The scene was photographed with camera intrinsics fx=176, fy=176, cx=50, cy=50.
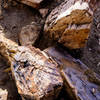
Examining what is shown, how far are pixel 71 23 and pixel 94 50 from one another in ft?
1.98

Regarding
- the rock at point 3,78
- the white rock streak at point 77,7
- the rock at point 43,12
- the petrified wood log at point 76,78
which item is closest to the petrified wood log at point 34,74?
the petrified wood log at point 76,78

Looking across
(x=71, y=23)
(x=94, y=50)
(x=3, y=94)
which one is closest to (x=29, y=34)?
(x=71, y=23)

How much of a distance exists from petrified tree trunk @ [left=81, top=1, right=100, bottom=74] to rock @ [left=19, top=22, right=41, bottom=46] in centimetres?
51

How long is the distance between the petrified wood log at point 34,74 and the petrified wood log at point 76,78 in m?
0.09

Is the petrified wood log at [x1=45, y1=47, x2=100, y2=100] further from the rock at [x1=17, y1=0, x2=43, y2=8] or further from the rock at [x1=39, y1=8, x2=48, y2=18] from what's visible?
the rock at [x1=17, y1=0, x2=43, y2=8]

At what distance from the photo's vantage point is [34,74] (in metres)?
1.20

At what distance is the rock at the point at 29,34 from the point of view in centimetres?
162

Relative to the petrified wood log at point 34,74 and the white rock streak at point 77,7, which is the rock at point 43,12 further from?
the petrified wood log at point 34,74

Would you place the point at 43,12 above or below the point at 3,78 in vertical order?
above

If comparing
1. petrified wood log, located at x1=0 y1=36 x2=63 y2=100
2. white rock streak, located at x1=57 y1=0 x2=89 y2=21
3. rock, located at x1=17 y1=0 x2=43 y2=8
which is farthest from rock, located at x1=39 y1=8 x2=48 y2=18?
petrified wood log, located at x1=0 y1=36 x2=63 y2=100

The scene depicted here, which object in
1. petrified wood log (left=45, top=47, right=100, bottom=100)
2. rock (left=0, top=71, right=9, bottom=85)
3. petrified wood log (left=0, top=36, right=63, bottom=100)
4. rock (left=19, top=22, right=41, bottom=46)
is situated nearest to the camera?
petrified wood log (left=0, top=36, right=63, bottom=100)

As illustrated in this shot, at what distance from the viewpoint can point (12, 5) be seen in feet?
6.12

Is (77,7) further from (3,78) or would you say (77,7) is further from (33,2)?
(3,78)

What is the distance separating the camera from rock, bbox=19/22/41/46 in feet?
5.30
